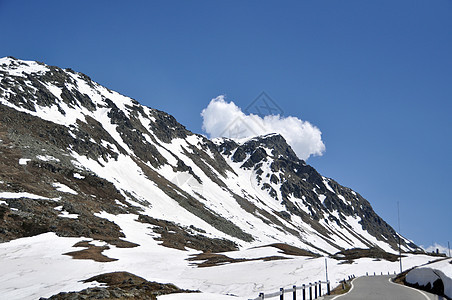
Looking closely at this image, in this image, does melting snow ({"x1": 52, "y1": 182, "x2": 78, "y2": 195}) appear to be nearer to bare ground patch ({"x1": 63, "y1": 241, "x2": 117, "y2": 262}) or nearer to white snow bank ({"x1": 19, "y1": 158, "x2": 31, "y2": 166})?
white snow bank ({"x1": 19, "y1": 158, "x2": 31, "y2": 166})

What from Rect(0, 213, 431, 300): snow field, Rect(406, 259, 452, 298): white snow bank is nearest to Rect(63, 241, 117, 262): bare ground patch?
Rect(0, 213, 431, 300): snow field

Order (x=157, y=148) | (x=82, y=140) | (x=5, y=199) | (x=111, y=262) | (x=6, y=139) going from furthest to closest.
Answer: (x=157, y=148), (x=82, y=140), (x=6, y=139), (x=5, y=199), (x=111, y=262)

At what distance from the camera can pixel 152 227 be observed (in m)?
80.8

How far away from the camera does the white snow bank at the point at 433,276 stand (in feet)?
62.3

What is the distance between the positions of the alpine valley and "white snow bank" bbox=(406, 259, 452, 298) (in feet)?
34.7

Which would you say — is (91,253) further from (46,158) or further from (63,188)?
(46,158)

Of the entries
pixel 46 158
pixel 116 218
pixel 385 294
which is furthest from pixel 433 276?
pixel 46 158

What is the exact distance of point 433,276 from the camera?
23000 mm

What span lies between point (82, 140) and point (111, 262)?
88.3m

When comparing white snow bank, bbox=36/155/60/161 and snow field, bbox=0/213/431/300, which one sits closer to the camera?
snow field, bbox=0/213/431/300

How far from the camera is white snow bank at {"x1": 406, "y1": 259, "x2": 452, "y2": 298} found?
19.0m

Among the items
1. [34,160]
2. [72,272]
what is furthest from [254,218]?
[72,272]

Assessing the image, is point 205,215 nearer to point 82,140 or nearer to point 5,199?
point 82,140

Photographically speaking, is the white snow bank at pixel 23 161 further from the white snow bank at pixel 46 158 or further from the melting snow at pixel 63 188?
the melting snow at pixel 63 188
